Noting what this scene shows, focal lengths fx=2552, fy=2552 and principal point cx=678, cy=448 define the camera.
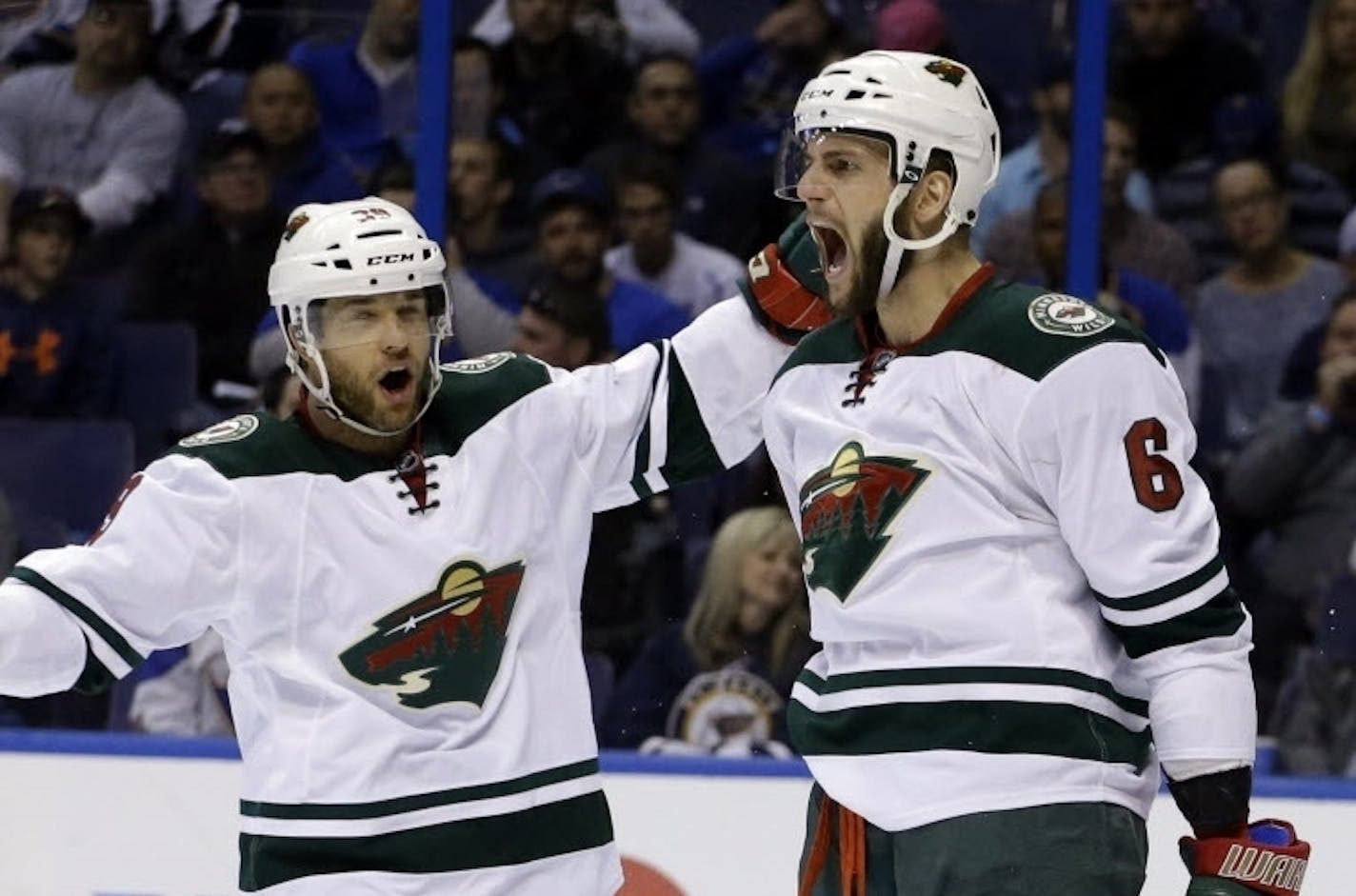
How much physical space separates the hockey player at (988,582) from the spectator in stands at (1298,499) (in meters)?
1.74

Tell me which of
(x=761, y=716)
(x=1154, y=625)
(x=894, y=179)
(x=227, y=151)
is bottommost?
(x=761, y=716)

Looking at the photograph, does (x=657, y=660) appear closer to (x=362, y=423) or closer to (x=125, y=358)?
(x=125, y=358)

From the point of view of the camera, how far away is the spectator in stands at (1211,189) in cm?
426

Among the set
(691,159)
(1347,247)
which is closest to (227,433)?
(691,159)

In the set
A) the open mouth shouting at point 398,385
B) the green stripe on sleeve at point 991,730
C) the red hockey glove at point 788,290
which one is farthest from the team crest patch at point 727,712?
the green stripe on sleeve at point 991,730

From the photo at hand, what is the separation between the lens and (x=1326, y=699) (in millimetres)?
3896

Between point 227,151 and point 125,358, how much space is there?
42 centimetres

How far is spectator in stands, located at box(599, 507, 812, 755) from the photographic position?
3947 millimetres

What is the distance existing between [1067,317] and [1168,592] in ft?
0.88

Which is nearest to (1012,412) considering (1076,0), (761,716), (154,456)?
(761,716)

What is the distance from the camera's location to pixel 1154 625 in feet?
7.30

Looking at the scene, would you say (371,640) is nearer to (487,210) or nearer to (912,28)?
(487,210)

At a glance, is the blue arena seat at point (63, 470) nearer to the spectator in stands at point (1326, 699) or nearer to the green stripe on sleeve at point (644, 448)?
the green stripe on sleeve at point (644, 448)

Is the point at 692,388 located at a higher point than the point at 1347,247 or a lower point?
lower
